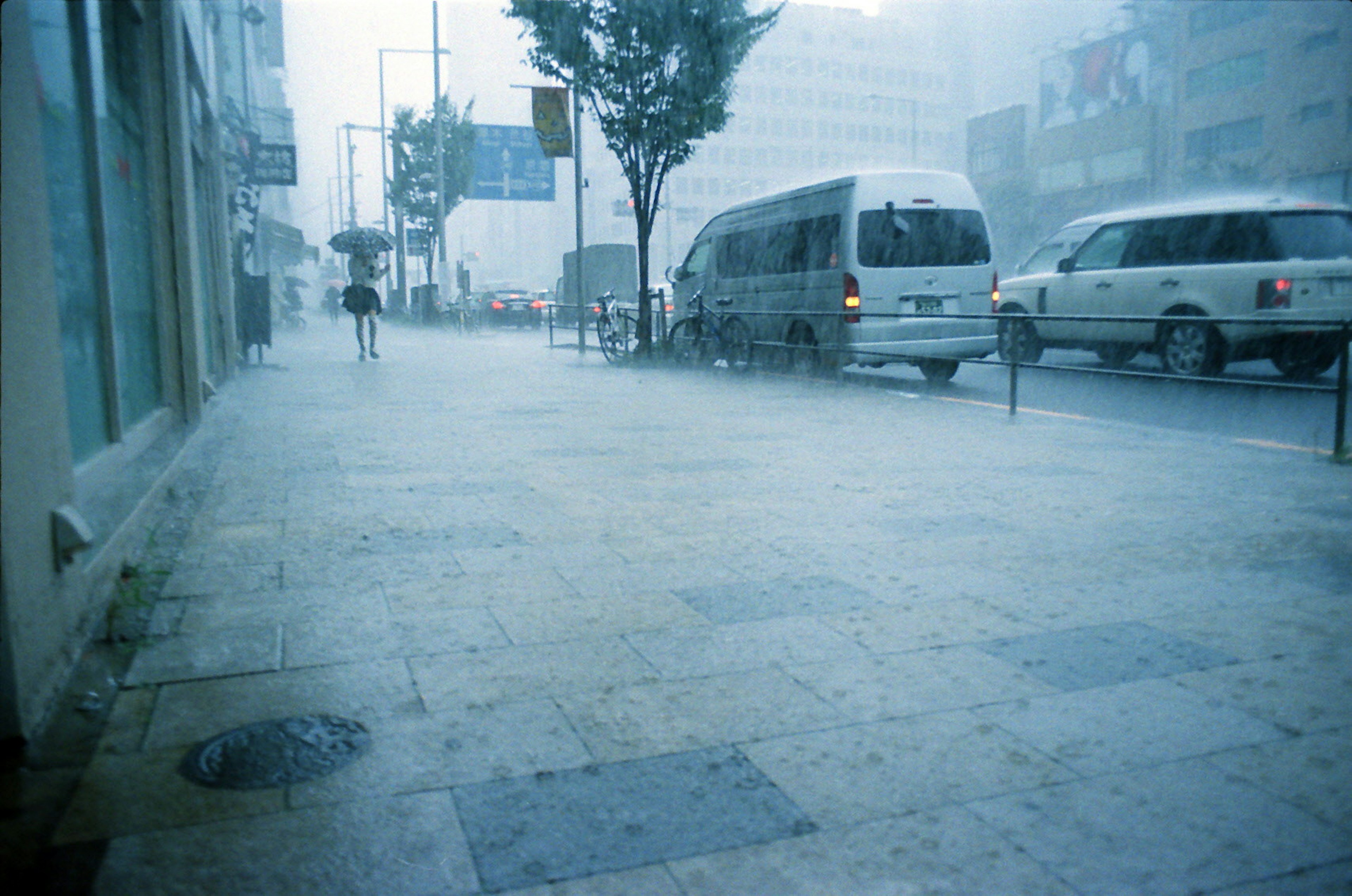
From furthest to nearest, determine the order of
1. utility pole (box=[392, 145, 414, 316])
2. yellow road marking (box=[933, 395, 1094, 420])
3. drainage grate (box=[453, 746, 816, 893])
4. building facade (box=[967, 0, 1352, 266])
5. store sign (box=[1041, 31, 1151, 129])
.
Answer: store sign (box=[1041, 31, 1151, 129]), utility pole (box=[392, 145, 414, 316]), building facade (box=[967, 0, 1352, 266]), yellow road marking (box=[933, 395, 1094, 420]), drainage grate (box=[453, 746, 816, 893])

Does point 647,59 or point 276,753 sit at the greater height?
point 647,59

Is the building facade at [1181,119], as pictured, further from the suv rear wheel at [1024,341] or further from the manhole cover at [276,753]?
the manhole cover at [276,753]

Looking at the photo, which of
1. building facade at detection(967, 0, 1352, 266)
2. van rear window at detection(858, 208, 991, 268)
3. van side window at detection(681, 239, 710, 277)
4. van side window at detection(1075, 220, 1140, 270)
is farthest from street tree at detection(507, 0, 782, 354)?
building facade at detection(967, 0, 1352, 266)

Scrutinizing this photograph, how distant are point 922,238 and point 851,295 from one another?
1.05 meters

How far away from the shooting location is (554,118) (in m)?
18.8

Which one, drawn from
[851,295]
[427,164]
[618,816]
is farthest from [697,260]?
[427,164]

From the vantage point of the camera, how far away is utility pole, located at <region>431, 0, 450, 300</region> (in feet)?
111

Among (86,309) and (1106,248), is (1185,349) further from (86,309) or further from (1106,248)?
(86,309)

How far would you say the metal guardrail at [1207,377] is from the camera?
262 inches

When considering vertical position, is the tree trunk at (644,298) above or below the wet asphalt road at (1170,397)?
above

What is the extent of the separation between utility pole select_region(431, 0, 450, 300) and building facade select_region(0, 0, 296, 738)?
2264cm

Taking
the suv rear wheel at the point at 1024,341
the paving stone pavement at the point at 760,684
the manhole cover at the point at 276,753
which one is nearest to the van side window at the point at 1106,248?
the suv rear wheel at the point at 1024,341

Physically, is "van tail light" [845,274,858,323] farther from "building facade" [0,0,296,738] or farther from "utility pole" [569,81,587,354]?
"utility pole" [569,81,587,354]

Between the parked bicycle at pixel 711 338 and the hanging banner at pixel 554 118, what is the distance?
4479 millimetres
